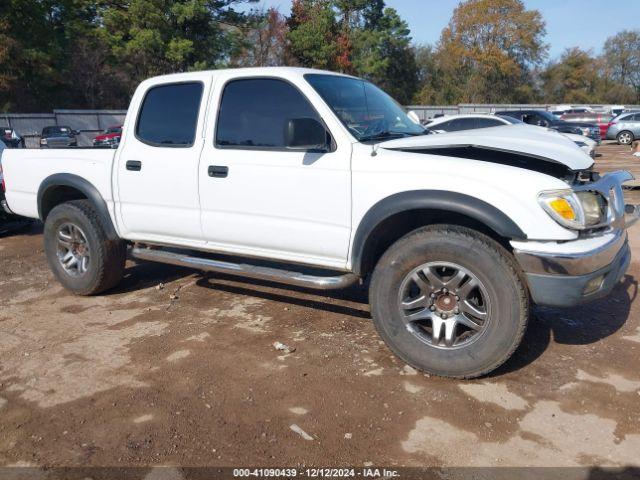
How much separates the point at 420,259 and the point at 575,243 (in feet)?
2.92

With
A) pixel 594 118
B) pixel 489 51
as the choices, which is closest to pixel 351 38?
pixel 489 51

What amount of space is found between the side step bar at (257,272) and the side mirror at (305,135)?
2.95 ft

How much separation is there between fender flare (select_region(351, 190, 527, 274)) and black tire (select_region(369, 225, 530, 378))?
0.54 ft

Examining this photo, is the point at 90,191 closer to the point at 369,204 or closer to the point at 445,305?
the point at 369,204

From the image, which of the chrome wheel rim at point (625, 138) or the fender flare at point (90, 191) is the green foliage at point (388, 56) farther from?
the fender flare at point (90, 191)

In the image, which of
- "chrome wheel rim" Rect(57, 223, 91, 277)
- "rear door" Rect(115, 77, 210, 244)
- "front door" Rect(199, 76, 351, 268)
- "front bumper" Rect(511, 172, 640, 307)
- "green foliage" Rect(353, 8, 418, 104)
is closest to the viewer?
"front bumper" Rect(511, 172, 640, 307)

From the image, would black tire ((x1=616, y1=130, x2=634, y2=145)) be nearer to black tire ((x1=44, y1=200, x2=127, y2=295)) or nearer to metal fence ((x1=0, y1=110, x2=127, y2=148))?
metal fence ((x1=0, y1=110, x2=127, y2=148))

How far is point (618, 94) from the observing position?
60156mm

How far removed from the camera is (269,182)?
4.01 m

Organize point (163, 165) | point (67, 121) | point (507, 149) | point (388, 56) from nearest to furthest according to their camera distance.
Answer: point (507, 149), point (163, 165), point (67, 121), point (388, 56)

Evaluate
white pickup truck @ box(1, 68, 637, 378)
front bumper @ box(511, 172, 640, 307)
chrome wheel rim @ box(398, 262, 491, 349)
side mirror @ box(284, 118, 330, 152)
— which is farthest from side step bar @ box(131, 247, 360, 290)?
front bumper @ box(511, 172, 640, 307)

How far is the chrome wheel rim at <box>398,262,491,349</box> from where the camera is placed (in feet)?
11.2

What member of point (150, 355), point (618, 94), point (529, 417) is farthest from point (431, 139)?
point (618, 94)

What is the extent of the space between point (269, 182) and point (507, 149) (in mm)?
1628
